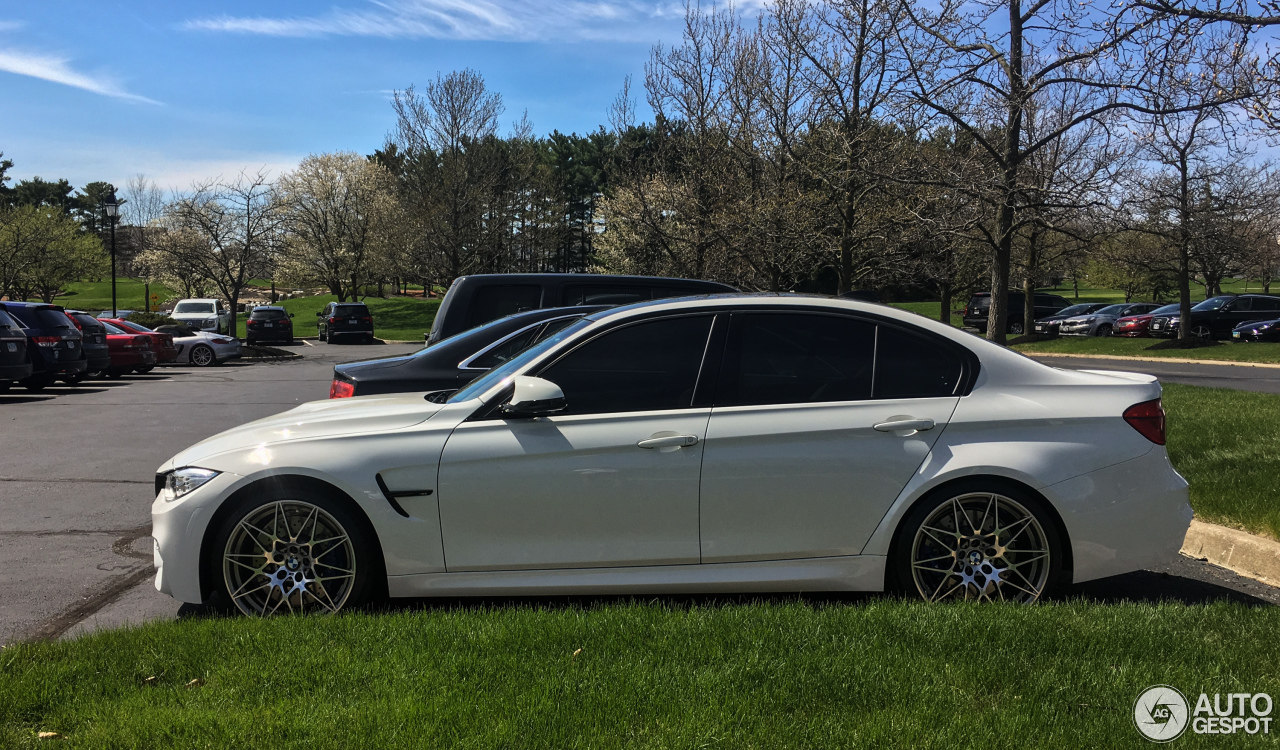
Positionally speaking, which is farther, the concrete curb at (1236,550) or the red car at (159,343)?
the red car at (159,343)

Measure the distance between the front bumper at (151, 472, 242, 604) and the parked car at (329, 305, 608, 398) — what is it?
2772 mm

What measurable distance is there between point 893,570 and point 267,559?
9.85 ft

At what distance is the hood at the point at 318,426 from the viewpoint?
441cm

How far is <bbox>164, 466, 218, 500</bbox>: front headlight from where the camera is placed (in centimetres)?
438

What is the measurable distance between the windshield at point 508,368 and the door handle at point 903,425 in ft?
5.07

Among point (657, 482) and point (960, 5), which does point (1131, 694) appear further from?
point (960, 5)

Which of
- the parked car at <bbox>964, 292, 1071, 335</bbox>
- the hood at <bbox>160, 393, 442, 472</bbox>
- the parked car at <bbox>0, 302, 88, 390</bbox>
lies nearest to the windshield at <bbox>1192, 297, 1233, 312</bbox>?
the parked car at <bbox>964, 292, 1071, 335</bbox>

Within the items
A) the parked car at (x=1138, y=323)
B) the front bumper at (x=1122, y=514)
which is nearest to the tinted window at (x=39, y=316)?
the front bumper at (x=1122, y=514)

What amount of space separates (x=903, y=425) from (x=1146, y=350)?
1186 inches

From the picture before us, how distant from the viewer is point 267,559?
171 inches

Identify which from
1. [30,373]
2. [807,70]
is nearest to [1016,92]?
[807,70]

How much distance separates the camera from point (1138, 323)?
126ft

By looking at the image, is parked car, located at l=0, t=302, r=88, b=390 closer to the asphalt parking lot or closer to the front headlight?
the asphalt parking lot

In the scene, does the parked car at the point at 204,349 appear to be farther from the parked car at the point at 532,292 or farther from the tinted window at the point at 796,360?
the tinted window at the point at 796,360
